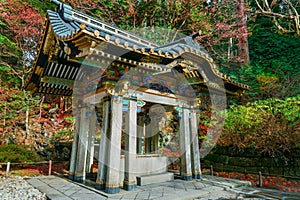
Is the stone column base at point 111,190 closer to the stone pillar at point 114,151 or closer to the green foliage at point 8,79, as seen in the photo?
the stone pillar at point 114,151

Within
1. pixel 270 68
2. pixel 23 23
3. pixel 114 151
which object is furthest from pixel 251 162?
pixel 23 23

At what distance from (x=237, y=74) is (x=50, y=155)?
1242cm

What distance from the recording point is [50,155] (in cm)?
1128

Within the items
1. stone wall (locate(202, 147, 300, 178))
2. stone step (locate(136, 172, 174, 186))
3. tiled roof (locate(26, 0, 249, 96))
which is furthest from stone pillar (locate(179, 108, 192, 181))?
stone wall (locate(202, 147, 300, 178))

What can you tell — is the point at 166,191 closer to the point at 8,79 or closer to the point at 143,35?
the point at 143,35

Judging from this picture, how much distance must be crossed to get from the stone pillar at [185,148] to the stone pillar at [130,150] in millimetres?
1971

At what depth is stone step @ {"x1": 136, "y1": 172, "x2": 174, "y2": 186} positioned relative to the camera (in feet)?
18.2

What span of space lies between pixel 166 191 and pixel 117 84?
9.75ft

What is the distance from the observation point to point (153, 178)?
5777mm

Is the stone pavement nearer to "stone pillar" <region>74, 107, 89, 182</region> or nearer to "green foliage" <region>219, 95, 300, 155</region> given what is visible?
"stone pillar" <region>74, 107, 89, 182</region>

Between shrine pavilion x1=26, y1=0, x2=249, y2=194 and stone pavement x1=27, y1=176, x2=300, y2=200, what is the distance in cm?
29

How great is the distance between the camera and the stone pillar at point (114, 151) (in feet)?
14.9

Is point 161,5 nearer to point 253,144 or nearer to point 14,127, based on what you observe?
point 253,144

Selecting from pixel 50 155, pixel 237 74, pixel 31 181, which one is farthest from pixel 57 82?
pixel 237 74
